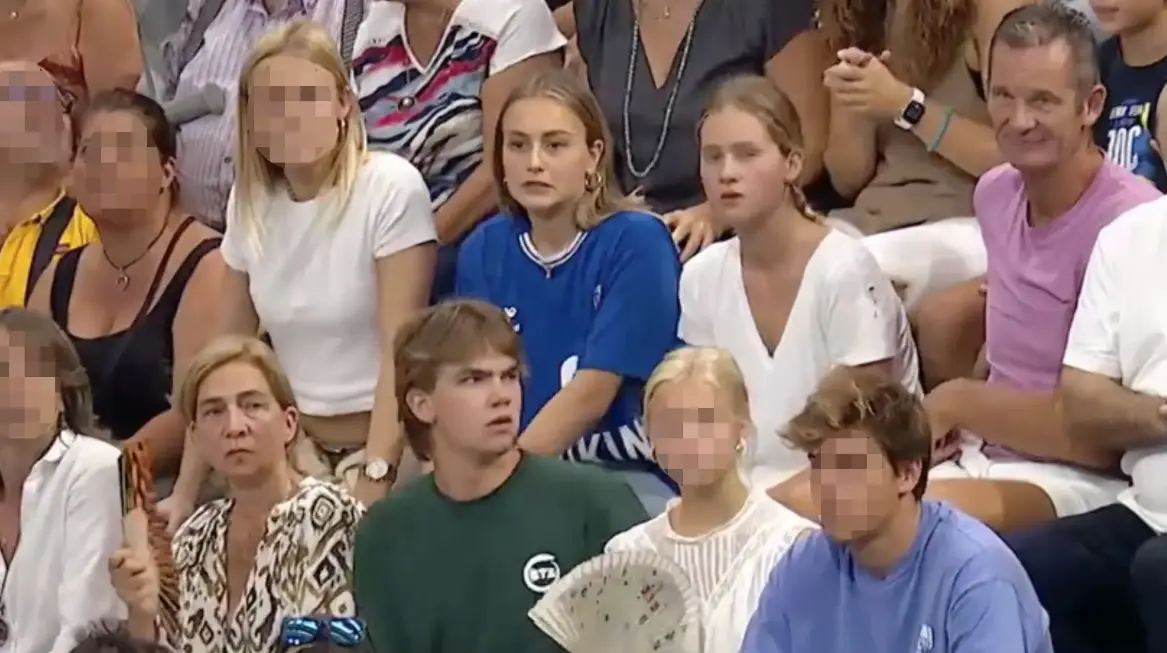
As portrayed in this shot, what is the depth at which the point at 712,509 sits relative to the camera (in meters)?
2.26

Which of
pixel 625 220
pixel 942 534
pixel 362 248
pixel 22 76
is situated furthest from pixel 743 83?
pixel 22 76

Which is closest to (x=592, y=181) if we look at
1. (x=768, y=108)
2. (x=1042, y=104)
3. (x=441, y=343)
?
(x=768, y=108)

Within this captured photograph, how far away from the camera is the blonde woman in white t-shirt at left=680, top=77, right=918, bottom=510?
2.55 m

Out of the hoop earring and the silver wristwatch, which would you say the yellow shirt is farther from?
the hoop earring

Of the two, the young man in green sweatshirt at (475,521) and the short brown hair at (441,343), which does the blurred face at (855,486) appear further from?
the short brown hair at (441,343)

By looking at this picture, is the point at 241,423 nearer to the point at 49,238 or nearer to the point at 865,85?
the point at 49,238

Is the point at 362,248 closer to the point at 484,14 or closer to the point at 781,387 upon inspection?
the point at 484,14

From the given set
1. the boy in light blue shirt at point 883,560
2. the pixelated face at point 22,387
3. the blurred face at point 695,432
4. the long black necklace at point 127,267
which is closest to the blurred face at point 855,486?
the boy in light blue shirt at point 883,560

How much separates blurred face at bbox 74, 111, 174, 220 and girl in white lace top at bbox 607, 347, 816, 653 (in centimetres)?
107

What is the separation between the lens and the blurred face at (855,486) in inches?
79.4

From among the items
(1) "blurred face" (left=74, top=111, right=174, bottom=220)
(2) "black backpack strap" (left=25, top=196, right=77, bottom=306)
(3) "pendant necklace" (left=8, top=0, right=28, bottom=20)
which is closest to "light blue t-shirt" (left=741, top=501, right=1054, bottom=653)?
(1) "blurred face" (left=74, top=111, right=174, bottom=220)

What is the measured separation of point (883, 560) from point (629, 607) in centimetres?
29

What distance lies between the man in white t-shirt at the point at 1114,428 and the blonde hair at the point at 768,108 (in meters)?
0.42

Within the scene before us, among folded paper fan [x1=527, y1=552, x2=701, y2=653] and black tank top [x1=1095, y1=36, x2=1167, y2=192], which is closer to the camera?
folded paper fan [x1=527, y1=552, x2=701, y2=653]
